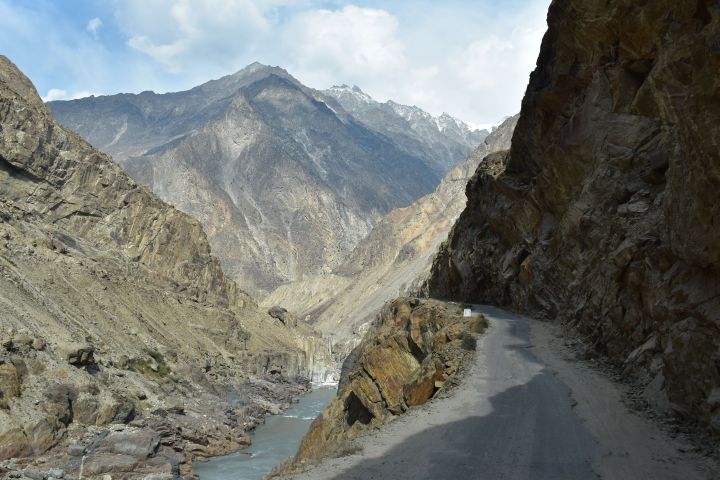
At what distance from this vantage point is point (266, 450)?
38875 mm

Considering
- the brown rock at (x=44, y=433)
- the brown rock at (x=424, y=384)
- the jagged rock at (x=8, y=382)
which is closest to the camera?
the brown rock at (x=424, y=384)

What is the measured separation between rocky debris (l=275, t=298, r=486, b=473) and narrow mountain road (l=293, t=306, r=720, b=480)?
4.34 feet

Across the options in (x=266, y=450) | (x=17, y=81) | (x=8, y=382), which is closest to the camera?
(x=8, y=382)

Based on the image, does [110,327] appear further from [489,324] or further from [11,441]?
[489,324]

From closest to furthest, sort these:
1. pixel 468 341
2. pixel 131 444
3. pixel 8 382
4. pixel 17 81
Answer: pixel 468 341 → pixel 8 382 → pixel 131 444 → pixel 17 81

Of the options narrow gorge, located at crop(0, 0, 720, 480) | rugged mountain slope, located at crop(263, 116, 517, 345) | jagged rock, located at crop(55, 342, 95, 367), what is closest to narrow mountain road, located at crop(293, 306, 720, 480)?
narrow gorge, located at crop(0, 0, 720, 480)

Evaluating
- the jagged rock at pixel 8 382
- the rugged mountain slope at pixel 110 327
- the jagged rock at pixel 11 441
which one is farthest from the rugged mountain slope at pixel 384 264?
the jagged rock at pixel 11 441

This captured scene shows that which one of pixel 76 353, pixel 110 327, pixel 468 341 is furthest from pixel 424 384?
pixel 110 327

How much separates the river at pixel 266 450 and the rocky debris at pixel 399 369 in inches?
505

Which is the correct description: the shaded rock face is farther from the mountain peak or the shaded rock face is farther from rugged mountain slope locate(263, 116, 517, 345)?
rugged mountain slope locate(263, 116, 517, 345)

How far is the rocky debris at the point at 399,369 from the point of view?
584 inches

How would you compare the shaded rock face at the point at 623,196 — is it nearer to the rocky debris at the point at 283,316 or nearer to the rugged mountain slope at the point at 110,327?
the rugged mountain slope at the point at 110,327

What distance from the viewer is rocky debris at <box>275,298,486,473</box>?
14.8 m

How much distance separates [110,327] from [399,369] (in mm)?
36197
